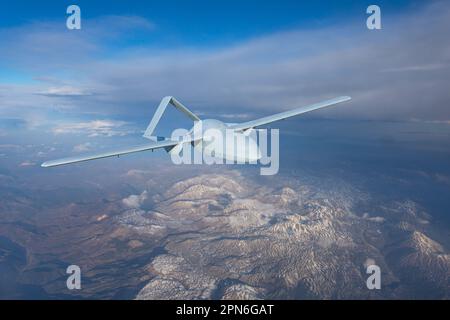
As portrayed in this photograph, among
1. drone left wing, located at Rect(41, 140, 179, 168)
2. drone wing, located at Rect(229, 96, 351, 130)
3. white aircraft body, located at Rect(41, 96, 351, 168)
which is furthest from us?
drone wing, located at Rect(229, 96, 351, 130)

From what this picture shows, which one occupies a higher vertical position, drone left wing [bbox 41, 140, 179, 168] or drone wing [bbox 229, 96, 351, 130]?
drone wing [bbox 229, 96, 351, 130]

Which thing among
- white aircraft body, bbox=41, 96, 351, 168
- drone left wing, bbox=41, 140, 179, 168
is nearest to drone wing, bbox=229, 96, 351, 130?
white aircraft body, bbox=41, 96, 351, 168

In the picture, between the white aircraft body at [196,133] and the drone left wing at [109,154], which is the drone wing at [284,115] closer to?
the white aircraft body at [196,133]

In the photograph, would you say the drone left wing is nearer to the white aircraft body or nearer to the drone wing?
the white aircraft body

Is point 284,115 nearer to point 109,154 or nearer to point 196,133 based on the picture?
point 196,133

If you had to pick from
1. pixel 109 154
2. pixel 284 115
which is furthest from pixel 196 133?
pixel 284 115

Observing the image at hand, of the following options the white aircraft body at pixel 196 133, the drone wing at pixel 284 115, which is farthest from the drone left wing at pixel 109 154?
the drone wing at pixel 284 115
